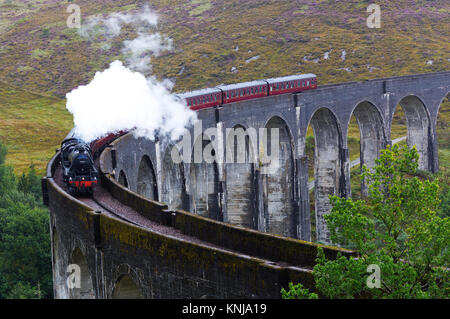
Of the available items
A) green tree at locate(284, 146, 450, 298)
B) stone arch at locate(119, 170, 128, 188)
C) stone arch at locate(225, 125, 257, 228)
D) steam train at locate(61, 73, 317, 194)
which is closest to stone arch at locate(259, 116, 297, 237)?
stone arch at locate(225, 125, 257, 228)

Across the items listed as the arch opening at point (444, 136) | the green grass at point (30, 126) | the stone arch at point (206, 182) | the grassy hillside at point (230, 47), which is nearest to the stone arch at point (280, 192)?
the stone arch at point (206, 182)

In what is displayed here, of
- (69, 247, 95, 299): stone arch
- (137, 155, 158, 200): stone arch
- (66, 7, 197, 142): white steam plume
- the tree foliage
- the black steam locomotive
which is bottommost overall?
the tree foliage

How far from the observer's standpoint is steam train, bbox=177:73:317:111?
146ft

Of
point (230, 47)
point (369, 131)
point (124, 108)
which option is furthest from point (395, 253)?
point (230, 47)

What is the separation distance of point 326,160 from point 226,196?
51.6 feet

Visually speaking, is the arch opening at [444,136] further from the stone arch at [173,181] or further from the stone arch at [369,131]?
the stone arch at [173,181]

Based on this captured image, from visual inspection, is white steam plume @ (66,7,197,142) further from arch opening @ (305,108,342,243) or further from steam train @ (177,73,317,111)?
arch opening @ (305,108,342,243)

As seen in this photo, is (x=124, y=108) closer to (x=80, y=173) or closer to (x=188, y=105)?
(x=188, y=105)

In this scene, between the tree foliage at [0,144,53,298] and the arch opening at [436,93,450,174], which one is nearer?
the tree foliage at [0,144,53,298]

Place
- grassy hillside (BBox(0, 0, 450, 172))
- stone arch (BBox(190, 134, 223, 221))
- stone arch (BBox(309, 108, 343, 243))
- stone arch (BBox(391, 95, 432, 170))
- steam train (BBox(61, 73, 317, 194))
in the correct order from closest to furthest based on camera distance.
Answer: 1. steam train (BBox(61, 73, 317, 194))
2. stone arch (BBox(190, 134, 223, 221))
3. stone arch (BBox(309, 108, 343, 243))
4. stone arch (BBox(391, 95, 432, 170))
5. grassy hillside (BBox(0, 0, 450, 172))

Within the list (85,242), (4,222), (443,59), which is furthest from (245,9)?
(85,242)

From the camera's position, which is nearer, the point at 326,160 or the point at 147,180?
the point at 147,180

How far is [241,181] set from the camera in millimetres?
50094

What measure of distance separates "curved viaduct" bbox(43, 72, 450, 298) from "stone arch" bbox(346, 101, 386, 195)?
0.35ft
